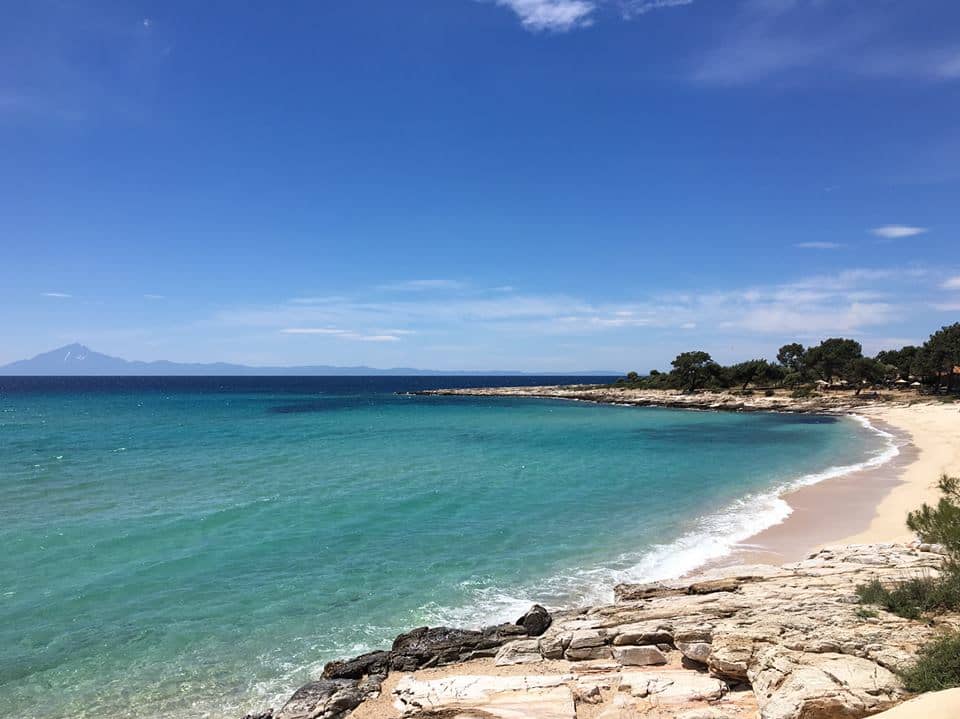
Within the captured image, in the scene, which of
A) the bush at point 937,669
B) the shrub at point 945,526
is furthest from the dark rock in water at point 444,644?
the shrub at point 945,526

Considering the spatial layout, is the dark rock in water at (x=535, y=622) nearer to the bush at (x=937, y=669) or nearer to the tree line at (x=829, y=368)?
the bush at (x=937, y=669)

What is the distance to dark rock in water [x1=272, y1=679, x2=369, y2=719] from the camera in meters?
8.88

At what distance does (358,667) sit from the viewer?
10273 millimetres

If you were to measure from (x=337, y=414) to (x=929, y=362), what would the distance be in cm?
8181

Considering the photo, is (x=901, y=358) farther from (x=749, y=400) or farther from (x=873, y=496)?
(x=873, y=496)

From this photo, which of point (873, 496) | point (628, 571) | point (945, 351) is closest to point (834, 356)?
point (945, 351)

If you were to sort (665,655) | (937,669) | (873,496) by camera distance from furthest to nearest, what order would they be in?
1. (873,496)
2. (665,655)
3. (937,669)

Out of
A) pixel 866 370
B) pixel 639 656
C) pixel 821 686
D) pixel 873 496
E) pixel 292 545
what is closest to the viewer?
pixel 821 686

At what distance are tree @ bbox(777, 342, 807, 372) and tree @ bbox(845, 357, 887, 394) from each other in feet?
55.3

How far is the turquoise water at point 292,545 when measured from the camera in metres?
11.2

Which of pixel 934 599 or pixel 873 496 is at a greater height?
pixel 934 599

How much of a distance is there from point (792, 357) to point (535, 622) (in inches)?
4518

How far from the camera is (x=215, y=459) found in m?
35.7

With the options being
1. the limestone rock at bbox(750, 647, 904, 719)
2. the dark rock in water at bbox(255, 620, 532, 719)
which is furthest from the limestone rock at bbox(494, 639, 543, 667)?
the limestone rock at bbox(750, 647, 904, 719)
